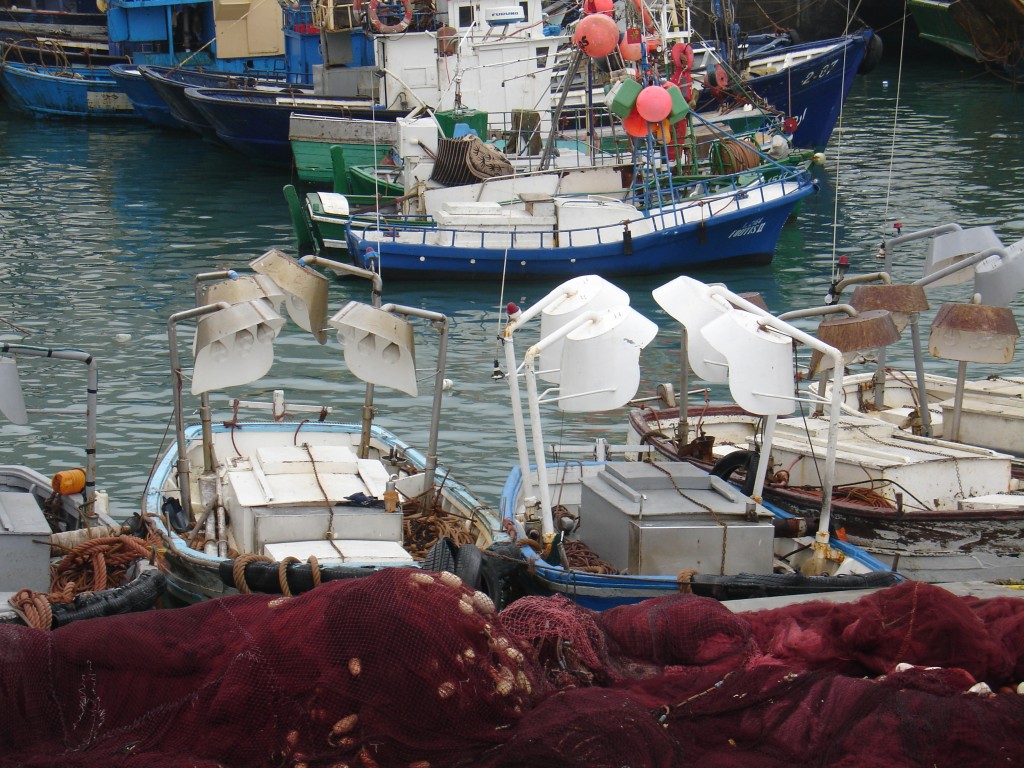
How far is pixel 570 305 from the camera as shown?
8766mm

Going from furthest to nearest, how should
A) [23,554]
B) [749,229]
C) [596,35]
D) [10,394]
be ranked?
[749,229], [596,35], [10,394], [23,554]

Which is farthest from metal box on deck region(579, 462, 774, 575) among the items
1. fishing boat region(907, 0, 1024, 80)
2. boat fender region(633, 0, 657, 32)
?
fishing boat region(907, 0, 1024, 80)

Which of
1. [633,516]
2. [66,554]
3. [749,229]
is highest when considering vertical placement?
[633,516]

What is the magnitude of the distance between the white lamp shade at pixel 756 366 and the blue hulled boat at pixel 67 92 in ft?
117

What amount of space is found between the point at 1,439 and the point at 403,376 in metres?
6.66

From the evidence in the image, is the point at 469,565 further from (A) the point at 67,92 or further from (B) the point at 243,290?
(A) the point at 67,92

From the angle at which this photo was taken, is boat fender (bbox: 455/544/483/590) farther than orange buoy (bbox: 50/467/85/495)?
No

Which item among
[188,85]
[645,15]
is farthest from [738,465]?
[188,85]

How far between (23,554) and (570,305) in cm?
397

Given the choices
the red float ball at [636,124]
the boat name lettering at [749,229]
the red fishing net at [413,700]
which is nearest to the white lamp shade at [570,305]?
the red fishing net at [413,700]

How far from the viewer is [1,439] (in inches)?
537

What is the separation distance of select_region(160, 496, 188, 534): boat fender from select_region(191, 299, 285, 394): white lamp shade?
1485mm

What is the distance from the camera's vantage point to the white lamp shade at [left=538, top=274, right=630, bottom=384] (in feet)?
28.5

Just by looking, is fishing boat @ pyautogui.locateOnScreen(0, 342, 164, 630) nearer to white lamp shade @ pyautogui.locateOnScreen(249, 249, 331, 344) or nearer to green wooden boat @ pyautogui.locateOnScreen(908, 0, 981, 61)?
white lamp shade @ pyautogui.locateOnScreen(249, 249, 331, 344)
